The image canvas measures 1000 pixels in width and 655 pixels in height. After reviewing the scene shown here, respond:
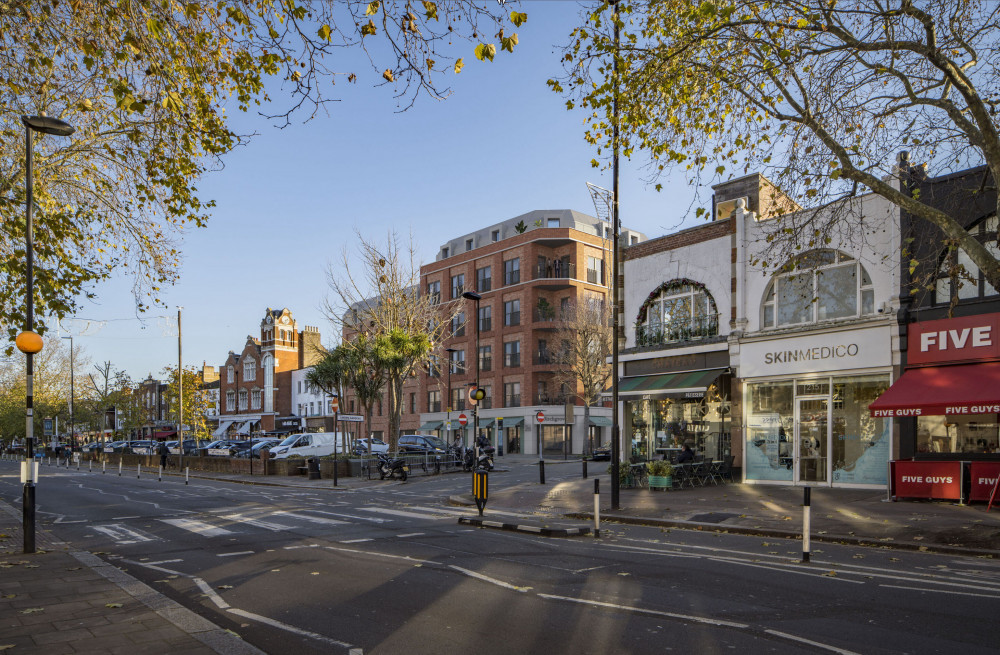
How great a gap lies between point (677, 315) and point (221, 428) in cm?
7951

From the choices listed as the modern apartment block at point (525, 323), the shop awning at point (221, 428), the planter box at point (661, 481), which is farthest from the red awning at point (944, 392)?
the shop awning at point (221, 428)

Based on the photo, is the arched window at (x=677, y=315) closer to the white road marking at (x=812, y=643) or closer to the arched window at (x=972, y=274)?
the arched window at (x=972, y=274)

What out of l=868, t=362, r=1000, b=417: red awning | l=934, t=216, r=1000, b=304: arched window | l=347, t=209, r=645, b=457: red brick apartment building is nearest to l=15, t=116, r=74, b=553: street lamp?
l=868, t=362, r=1000, b=417: red awning

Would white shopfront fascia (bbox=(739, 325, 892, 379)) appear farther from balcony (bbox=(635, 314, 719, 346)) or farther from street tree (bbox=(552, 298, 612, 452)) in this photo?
street tree (bbox=(552, 298, 612, 452))

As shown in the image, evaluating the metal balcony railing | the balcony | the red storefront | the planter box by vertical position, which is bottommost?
the planter box

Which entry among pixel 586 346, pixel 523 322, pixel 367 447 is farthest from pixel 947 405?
pixel 523 322

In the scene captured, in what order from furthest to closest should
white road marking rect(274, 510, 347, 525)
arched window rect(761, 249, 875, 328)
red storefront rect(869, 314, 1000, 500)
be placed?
arched window rect(761, 249, 875, 328) < red storefront rect(869, 314, 1000, 500) < white road marking rect(274, 510, 347, 525)

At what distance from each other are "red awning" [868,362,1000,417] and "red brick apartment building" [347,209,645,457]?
110 ft

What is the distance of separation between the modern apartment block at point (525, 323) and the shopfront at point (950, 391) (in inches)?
1313

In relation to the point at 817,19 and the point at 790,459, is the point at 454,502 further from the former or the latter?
the point at 817,19

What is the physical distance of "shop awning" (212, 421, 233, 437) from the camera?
8925 centimetres

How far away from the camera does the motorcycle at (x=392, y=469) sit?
2872 centimetres

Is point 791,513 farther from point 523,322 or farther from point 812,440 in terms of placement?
point 523,322

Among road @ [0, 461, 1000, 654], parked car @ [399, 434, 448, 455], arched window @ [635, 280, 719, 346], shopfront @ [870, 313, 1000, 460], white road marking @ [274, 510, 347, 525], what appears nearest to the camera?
road @ [0, 461, 1000, 654]
